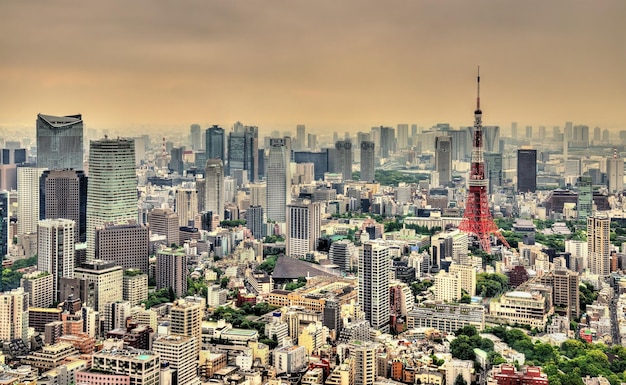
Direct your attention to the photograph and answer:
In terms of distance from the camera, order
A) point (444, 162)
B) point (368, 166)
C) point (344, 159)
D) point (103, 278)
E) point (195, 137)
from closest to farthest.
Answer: point (103, 278), point (195, 137), point (444, 162), point (344, 159), point (368, 166)

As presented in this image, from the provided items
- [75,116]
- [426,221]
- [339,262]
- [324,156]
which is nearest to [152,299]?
[339,262]

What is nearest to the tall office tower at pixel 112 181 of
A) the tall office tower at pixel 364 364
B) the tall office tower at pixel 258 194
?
the tall office tower at pixel 258 194

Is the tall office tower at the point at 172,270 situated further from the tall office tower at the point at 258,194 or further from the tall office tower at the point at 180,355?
the tall office tower at the point at 258,194

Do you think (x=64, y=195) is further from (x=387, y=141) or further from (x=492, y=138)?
(x=492, y=138)

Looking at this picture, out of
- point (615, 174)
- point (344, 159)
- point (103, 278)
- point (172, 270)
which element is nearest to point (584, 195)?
point (615, 174)

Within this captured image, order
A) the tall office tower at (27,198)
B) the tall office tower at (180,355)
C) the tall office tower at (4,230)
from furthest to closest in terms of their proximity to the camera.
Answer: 1. the tall office tower at (27,198)
2. the tall office tower at (4,230)
3. the tall office tower at (180,355)

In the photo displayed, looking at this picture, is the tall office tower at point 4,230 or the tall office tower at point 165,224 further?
the tall office tower at point 165,224
